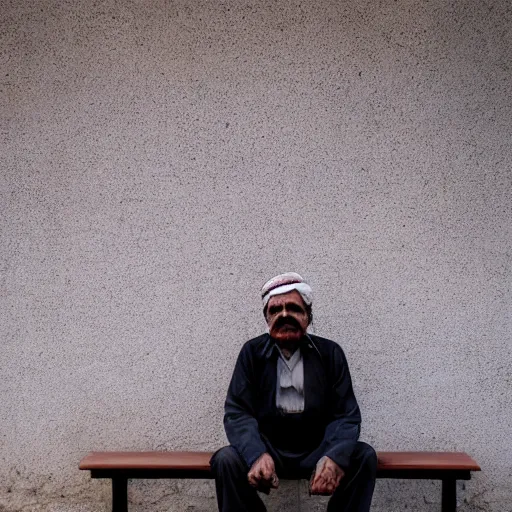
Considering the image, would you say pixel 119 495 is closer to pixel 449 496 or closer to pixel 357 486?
pixel 357 486

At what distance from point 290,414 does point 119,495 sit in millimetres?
1026

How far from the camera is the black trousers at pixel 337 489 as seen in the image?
10.9ft

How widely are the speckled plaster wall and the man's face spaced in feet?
1.72

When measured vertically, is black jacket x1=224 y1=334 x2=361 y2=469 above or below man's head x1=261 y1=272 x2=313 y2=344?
below

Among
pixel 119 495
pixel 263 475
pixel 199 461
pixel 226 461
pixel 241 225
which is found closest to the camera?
pixel 263 475

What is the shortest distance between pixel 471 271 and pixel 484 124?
832 millimetres

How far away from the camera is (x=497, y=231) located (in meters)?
4.05

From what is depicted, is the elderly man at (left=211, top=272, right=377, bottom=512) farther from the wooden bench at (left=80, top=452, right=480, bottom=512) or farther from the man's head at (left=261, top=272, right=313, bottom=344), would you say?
the wooden bench at (left=80, top=452, right=480, bottom=512)

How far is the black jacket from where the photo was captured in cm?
354

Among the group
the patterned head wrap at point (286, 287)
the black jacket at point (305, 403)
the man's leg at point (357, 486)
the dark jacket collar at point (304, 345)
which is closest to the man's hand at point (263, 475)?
the black jacket at point (305, 403)

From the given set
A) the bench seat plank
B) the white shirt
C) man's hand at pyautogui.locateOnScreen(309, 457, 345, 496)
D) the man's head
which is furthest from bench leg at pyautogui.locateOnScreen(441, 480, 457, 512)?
the man's head

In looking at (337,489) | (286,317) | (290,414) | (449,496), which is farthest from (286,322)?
(449,496)

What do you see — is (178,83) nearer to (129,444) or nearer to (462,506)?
(129,444)

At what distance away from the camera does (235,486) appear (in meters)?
3.34
